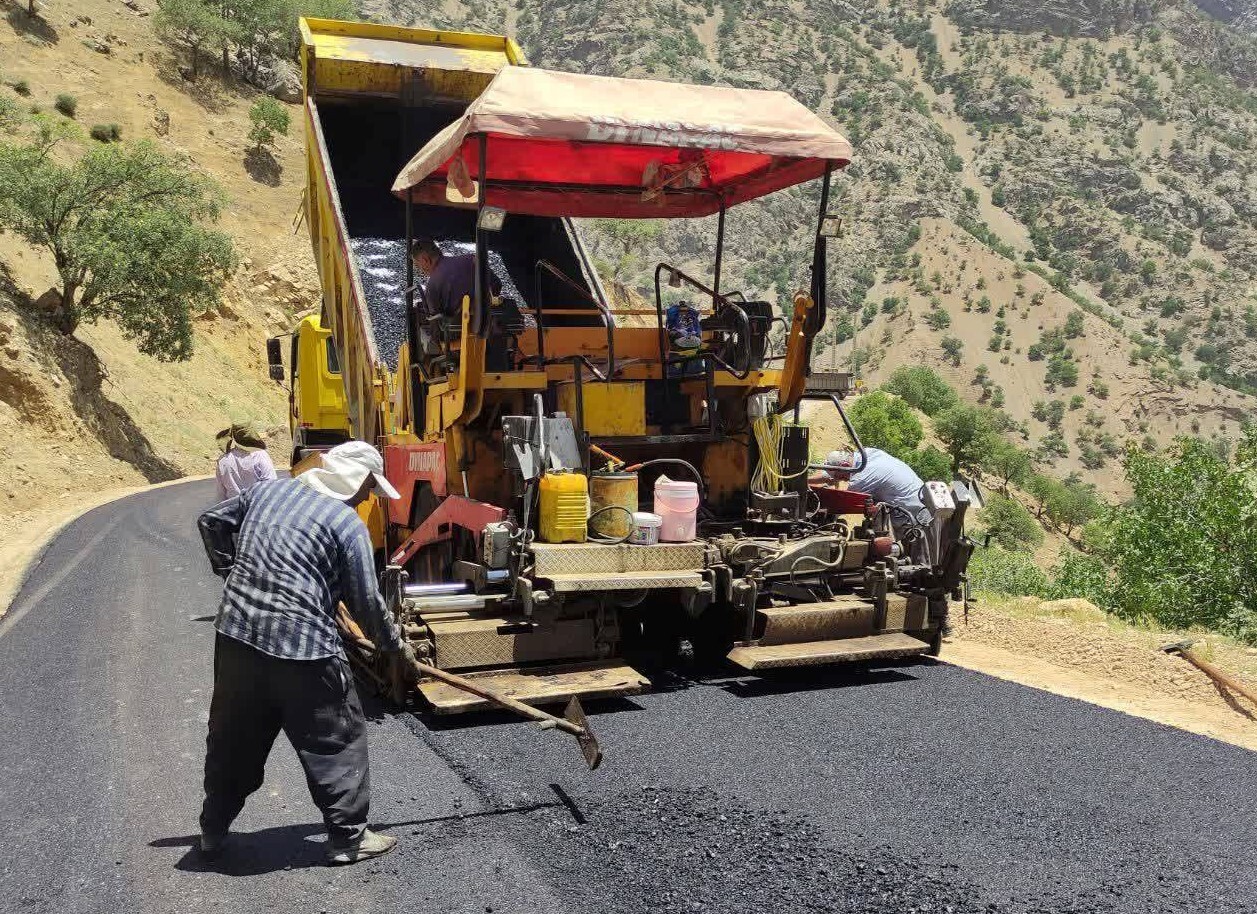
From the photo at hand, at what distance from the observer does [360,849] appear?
3.53 m

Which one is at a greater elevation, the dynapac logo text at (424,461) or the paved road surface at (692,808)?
the dynapac logo text at (424,461)

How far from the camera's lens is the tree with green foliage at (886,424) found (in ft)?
121

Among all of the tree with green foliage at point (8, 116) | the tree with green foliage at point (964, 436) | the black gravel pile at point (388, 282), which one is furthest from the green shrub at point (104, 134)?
the tree with green foliage at point (964, 436)

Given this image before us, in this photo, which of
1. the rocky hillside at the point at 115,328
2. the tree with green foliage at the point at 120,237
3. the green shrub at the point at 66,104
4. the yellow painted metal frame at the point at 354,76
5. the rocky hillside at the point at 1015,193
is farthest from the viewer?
the rocky hillside at the point at 1015,193

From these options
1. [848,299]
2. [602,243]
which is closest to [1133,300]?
[848,299]

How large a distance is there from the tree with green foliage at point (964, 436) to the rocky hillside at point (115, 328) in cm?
2581

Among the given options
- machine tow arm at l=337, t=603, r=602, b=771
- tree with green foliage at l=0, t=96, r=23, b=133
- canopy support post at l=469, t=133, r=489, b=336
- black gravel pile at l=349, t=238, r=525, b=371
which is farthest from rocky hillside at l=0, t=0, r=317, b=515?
machine tow arm at l=337, t=603, r=602, b=771

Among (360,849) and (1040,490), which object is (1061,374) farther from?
(360,849)

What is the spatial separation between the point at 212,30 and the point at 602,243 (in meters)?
30.8

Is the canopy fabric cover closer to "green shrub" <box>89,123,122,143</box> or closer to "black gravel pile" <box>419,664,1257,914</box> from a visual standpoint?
"black gravel pile" <box>419,664,1257,914</box>

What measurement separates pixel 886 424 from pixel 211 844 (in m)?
36.0

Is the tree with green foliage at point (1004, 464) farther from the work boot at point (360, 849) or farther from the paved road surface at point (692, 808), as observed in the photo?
the work boot at point (360, 849)

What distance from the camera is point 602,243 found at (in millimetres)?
69938

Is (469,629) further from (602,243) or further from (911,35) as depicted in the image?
(911,35)
